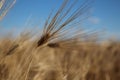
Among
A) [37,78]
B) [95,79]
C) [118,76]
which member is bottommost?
[118,76]

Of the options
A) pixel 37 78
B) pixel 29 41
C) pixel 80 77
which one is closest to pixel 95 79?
pixel 80 77

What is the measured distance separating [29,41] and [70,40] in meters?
0.25

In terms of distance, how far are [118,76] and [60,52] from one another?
117 cm

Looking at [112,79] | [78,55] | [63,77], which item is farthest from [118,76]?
[63,77]

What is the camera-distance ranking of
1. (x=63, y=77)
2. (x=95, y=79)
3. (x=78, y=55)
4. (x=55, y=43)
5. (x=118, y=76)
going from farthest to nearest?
(x=78, y=55) → (x=118, y=76) → (x=95, y=79) → (x=63, y=77) → (x=55, y=43)

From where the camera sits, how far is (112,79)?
262 cm

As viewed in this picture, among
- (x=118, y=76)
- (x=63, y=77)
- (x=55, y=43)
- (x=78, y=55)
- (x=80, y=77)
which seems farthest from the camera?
(x=78, y=55)

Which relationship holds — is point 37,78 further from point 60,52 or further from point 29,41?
point 60,52

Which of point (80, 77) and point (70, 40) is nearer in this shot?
point (70, 40)

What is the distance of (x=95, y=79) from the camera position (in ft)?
8.43

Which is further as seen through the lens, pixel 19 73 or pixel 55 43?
pixel 55 43

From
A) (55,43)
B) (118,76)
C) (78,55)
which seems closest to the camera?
(55,43)

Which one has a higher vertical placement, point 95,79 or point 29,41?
point 29,41

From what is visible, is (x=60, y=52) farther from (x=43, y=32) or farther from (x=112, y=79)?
(x=43, y=32)
